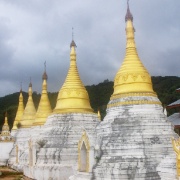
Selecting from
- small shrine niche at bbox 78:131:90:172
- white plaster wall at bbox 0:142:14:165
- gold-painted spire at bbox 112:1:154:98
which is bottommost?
small shrine niche at bbox 78:131:90:172

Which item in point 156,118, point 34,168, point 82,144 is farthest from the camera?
point 34,168

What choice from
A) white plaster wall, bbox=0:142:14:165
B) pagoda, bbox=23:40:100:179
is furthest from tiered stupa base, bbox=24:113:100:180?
white plaster wall, bbox=0:142:14:165

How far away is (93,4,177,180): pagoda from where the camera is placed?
825 inches

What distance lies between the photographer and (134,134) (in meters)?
22.3

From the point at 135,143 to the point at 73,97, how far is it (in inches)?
469

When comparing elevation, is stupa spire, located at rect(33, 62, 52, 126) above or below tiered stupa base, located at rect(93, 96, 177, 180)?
above

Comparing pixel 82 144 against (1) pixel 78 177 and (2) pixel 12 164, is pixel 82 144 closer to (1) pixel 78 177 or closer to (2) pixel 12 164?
(1) pixel 78 177

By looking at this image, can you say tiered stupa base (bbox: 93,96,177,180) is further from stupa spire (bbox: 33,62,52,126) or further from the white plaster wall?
the white plaster wall

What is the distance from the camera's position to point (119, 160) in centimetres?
2173

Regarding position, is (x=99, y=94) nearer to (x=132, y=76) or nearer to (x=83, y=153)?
(x=83, y=153)

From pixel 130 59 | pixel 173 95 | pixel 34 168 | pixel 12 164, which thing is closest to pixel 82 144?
pixel 130 59

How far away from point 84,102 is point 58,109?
255cm

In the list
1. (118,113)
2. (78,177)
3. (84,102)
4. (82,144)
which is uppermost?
(84,102)

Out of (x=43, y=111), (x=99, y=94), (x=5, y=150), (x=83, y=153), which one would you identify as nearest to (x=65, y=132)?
(x=83, y=153)
